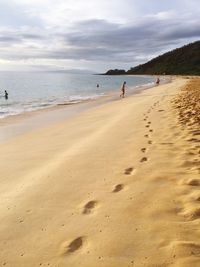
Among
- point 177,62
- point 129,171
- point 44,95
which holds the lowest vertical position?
point 44,95

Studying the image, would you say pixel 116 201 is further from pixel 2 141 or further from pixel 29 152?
pixel 2 141

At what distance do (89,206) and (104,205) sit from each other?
188mm

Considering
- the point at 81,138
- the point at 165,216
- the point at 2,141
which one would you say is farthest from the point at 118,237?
the point at 2,141

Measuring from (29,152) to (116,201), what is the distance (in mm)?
4071

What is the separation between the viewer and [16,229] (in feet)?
→ 12.9

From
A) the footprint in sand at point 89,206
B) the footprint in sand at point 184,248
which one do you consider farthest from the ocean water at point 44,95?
the footprint in sand at point 184,248

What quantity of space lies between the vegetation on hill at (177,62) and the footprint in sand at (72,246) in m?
145

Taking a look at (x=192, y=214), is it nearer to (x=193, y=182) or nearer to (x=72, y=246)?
(x=193, y=182)

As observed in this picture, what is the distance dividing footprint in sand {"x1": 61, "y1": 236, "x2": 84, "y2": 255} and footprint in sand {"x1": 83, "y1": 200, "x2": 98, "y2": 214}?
2.24 feet

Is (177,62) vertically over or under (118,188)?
over

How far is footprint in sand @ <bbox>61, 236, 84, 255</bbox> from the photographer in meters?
3.41

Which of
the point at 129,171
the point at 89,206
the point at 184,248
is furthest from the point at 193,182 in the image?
the point at 184,248

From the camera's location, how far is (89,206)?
14.6 feet

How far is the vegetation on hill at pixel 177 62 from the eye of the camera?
153150 millimetres
